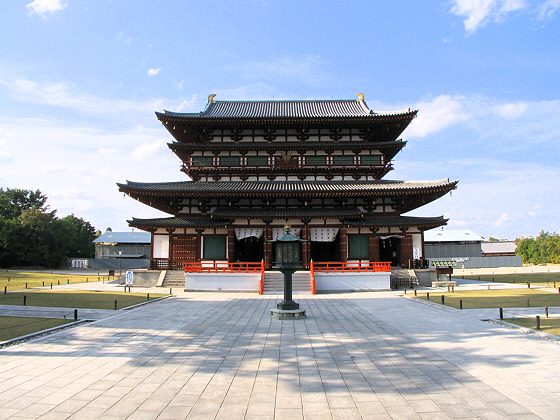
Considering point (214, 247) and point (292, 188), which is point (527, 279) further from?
point (214, 247)

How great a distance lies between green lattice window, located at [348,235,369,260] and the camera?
29000 millimetres

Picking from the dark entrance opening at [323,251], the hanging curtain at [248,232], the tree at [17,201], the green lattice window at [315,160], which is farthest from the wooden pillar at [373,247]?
the tree at [17,201]

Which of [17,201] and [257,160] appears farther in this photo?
[17,201]

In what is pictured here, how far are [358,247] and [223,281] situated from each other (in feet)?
39.3

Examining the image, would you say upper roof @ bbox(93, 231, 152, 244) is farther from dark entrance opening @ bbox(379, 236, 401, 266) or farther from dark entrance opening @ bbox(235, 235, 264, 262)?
dark entrance opening @ bbox(379, 236, 401, 266)

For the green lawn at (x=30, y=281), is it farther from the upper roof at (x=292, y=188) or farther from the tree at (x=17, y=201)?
the tree at (x=17, y=201)

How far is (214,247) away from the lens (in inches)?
1147

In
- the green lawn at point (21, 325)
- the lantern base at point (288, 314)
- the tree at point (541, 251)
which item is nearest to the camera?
the green lawn at point (21, 325)

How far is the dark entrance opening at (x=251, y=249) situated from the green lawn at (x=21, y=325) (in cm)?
1933

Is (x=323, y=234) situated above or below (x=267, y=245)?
above

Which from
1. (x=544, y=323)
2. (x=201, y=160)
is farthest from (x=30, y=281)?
(x=544, y=323)

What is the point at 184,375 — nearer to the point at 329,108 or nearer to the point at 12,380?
the point at 12,380

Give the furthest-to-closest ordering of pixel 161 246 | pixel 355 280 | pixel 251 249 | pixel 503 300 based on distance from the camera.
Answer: pixel 251 249
pixel 161 246
pixel 355 280
pixel 503 300

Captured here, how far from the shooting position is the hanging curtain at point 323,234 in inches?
1160
